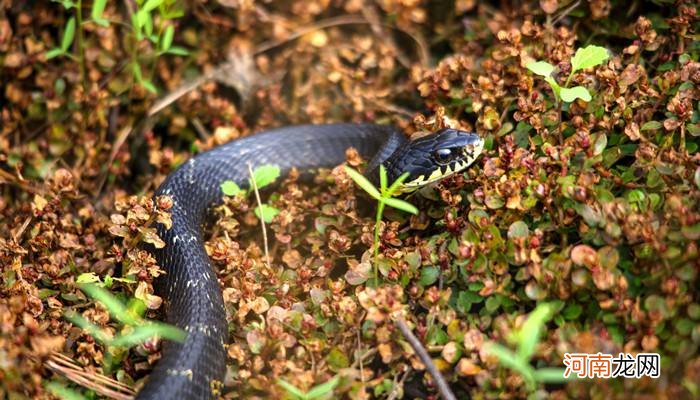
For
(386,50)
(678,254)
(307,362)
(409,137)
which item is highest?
(386,50)

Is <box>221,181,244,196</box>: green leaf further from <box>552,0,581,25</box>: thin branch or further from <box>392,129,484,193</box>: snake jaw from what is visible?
<box>552,0,581,25</box>: thin branch

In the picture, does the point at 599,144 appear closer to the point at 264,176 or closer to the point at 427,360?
the point at 427,360

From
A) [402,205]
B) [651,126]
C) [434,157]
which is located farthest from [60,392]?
[651,126]

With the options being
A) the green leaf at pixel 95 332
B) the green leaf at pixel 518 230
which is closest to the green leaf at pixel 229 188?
the green leaf at pixel 95 332

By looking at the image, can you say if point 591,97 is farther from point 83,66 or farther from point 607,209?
point 83,66

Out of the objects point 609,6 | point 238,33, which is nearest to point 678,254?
point 609,6

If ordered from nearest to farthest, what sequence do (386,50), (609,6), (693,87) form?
(693,87)
(609,6)
(386,50)

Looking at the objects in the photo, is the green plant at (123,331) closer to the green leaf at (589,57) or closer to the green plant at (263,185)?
the green plant at (263,185)
